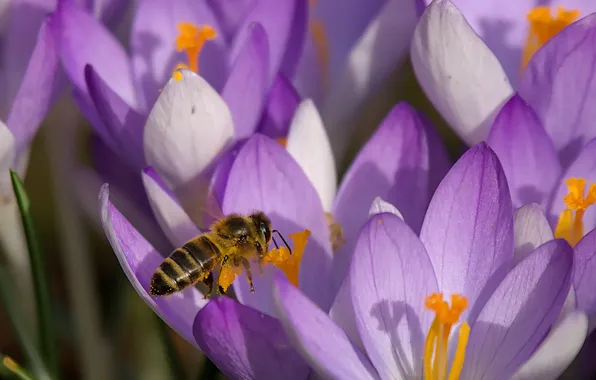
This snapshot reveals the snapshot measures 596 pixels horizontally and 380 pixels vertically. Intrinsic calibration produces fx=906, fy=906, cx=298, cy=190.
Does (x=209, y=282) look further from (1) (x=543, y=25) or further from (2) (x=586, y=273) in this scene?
(1) (x=543, y=25)

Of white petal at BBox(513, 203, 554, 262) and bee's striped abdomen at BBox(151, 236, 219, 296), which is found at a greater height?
white petal at BBox(513, 203, 554, 262)

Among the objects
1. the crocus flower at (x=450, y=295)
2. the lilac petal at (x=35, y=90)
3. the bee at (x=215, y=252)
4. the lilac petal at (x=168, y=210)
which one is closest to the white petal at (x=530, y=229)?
the crocus flower at (x=450, y=295)

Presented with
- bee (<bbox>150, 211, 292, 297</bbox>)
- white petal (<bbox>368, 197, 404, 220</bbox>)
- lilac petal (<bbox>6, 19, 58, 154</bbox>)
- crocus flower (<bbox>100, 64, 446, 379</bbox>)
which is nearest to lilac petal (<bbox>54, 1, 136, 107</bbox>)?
lilac petal (<bbox>6, 19, 58, 154</bbox>)

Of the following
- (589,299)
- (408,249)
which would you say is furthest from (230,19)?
(589,299)

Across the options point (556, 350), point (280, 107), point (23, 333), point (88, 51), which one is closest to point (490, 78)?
point (280, 107)

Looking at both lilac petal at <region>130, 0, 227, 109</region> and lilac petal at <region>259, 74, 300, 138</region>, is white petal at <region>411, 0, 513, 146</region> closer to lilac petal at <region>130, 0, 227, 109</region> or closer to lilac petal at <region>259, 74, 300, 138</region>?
lilac petal at <region>259, 74, 300, 138</region>

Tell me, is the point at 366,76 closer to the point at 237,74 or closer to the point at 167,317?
the point at 237,74
